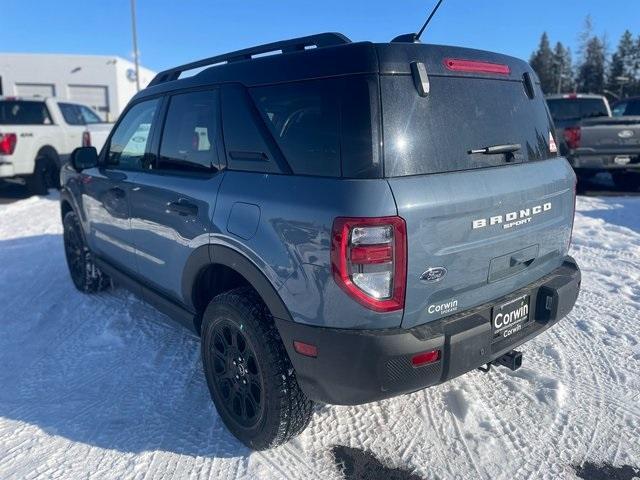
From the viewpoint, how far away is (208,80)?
9.18 ft

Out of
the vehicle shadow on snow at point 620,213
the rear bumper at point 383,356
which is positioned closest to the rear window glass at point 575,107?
the vehicle shadow on snow at point 620,213

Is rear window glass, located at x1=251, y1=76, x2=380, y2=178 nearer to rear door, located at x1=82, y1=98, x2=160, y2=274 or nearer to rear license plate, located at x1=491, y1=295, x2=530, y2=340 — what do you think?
rear license plate, located at x1=491, y1=295, x2=530, y2=340

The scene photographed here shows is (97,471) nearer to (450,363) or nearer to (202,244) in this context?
(202,244)

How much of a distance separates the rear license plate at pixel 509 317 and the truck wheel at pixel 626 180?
9595mm

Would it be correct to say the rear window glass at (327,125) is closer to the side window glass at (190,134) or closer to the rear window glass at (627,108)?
the side window glass at (190,134)

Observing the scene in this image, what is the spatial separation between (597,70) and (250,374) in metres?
75.1

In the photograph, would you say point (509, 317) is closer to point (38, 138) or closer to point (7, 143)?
point (7, 143)

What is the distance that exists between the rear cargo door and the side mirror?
3086 millimetres

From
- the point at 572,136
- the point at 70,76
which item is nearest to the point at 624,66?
the point at 70,76

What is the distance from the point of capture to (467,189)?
215 centimetres

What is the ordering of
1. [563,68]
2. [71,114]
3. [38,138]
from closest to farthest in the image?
[38,138] < [71,114] < [563,68]

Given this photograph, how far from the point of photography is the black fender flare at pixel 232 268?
2223mm

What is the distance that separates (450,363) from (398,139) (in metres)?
0.97

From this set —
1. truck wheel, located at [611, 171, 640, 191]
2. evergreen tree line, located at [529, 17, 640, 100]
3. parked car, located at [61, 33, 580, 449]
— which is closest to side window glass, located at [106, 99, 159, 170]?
parked car, located at [61, 33, 580, 449]
